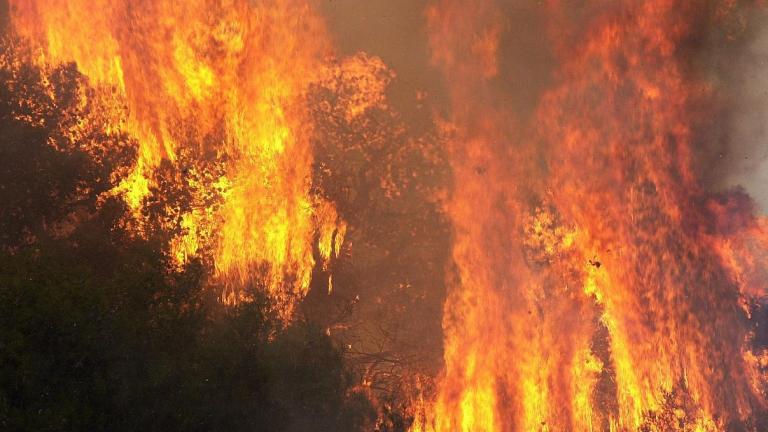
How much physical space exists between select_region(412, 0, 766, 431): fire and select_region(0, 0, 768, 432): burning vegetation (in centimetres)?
6

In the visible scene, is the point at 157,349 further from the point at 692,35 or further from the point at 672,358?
the point at 692,35

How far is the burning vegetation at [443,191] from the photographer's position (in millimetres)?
16547

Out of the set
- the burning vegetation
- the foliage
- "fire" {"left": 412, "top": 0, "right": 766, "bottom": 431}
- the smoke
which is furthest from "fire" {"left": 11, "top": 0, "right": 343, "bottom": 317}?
the smoke

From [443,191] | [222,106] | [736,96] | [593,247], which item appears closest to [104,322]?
[222,106]

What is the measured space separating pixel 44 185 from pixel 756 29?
61.0ft

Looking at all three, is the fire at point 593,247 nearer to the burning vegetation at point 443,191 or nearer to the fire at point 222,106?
the burning vegetation at point 443,191

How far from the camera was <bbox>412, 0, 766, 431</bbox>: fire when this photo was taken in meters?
18.1

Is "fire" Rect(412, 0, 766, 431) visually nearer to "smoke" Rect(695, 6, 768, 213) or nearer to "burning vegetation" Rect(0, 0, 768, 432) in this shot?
"burning vegetation" Rect(0, 0, 768, 432)

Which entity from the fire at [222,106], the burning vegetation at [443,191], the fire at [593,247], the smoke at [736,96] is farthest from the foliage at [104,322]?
the smoke at [736,96]

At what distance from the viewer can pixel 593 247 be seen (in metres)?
18.7

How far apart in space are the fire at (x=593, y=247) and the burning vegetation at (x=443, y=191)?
0.19 feet

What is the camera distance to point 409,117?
18984 millimetres

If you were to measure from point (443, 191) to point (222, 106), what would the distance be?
21.5ft

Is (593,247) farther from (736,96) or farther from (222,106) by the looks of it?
(222,106)
